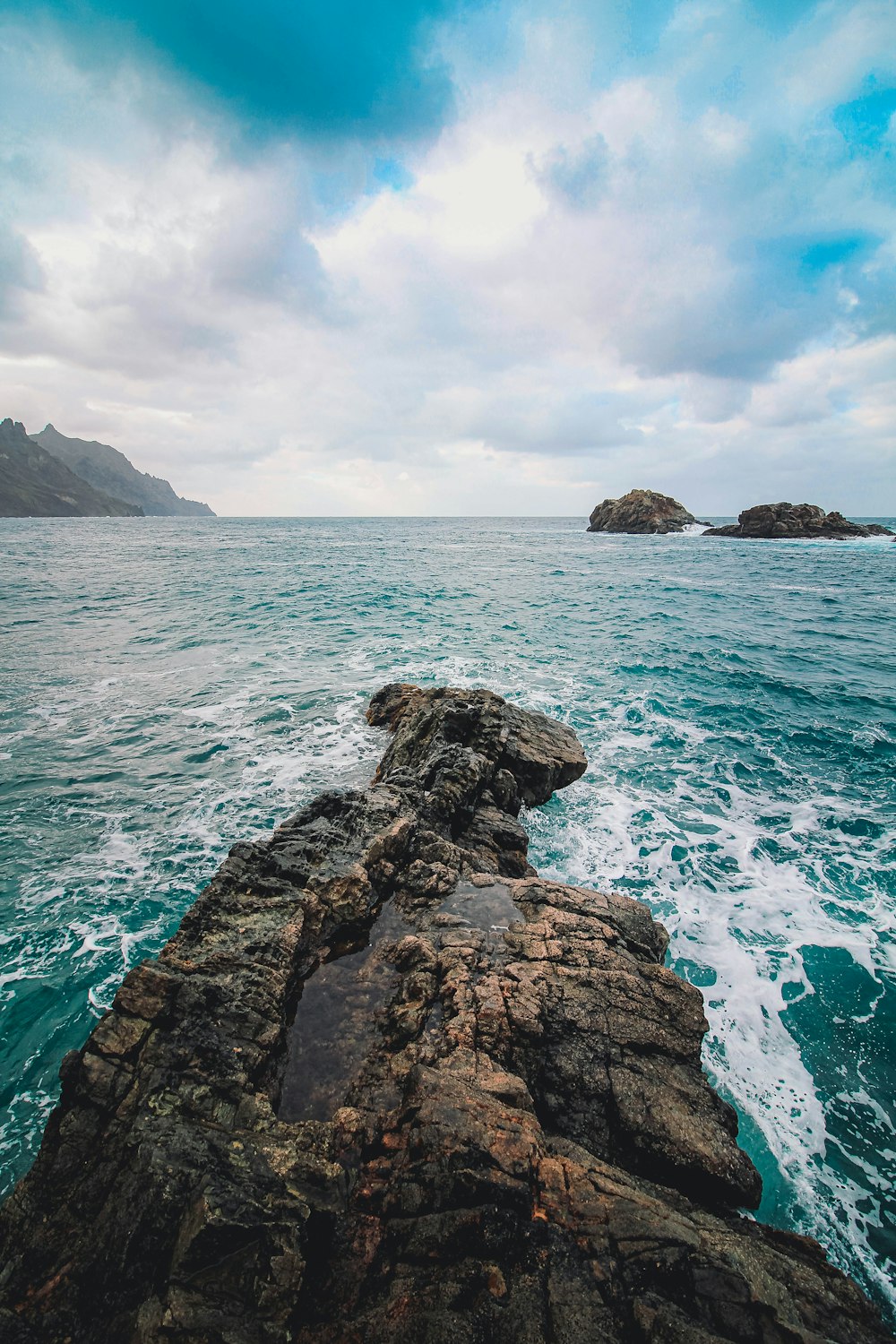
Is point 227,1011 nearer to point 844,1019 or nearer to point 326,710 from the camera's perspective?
point 844,1019

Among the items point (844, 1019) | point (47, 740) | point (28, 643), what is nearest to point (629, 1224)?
point (844, 1019)

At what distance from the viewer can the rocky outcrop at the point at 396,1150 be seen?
4.04m

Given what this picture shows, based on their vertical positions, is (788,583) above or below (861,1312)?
above

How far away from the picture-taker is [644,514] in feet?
421

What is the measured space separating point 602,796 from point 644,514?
12951 cm

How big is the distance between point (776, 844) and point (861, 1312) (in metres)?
10.3

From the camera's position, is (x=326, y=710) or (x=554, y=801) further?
(x=326, y=710)

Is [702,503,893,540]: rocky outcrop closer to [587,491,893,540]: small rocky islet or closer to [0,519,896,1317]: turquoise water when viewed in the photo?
[587,491,893,540]: small rocky islet

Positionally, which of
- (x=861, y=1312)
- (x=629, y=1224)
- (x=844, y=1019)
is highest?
(x=629, y=1224)

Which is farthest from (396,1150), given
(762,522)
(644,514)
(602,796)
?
(644,514)

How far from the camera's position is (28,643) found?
2836 cm

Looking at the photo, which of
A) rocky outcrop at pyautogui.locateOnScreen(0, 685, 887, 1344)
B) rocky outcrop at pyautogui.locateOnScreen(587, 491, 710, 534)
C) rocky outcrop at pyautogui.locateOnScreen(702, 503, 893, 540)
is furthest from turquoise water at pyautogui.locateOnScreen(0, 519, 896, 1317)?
rocky outcrop at pyautogui.locateOnScreen(587, 491, 710, 534)

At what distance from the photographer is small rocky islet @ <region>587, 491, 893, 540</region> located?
10762cm

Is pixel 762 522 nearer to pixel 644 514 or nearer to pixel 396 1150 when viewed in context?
pixel 644 514
